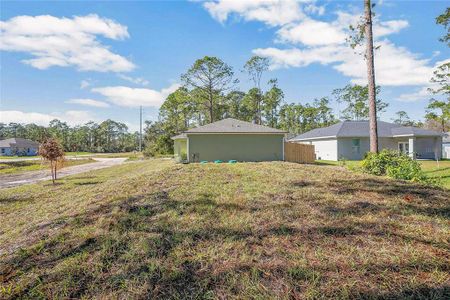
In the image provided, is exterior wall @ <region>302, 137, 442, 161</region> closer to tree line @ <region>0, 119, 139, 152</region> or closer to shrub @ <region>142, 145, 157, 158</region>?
shrub @ <region>142, 145, 157, 158</region>

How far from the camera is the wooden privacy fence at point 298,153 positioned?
18703 millimetres

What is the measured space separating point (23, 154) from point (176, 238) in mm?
64113

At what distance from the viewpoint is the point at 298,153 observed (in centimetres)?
1923

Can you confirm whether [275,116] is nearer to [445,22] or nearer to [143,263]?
[445,22]

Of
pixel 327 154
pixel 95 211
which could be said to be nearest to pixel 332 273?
pixel 95 211

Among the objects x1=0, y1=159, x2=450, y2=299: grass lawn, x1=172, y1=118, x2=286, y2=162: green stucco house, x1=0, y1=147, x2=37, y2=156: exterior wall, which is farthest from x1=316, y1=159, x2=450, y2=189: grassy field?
x1=0, y1=147, x2=37, y2=156: exterior wall

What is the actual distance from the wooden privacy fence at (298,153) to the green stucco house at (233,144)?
1.06 meters

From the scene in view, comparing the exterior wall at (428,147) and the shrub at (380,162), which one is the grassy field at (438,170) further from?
the exterior wall at (428,147)

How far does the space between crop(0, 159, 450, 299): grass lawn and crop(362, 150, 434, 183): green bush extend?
13.5ft

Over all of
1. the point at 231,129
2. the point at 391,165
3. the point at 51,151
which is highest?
the point at 231,129

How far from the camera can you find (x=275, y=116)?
45.3 metres

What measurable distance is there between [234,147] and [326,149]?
12507 mm

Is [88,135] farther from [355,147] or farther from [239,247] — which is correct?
[239,247]

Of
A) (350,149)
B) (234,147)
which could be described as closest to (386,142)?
(350,149)
